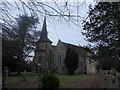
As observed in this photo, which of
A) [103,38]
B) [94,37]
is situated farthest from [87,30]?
[103,38]

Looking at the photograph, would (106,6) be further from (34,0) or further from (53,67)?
(53,67)

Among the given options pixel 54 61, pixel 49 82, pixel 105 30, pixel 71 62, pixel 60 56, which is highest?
pixel 105 30

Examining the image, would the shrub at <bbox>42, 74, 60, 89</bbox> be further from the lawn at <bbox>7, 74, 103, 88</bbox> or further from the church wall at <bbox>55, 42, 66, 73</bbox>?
the church wall at <bbox>55, 42, 66, 73</bbox>

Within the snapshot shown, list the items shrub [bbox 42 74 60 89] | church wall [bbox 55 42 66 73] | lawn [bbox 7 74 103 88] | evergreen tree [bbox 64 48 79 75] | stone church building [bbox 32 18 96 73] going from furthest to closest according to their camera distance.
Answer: church wall [bbox 55 42 66 73] → stone church building [bbox 32 18 96 73] → evergreen tree [bbox 64 48 79 75] → lawn [bbox 7 74 103 88] → shrub [bbox 42 74 60 89]

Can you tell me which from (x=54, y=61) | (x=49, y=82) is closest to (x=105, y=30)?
(x=49, y=82)

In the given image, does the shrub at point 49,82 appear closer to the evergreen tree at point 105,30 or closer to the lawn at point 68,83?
the lawn at point 68,83

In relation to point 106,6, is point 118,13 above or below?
below

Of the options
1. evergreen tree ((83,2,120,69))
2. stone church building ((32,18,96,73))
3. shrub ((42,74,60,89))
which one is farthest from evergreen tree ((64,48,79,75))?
evergreen tree ((83,2,120,69))

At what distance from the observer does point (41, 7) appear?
3834 millimetres

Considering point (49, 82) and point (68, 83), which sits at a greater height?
point (49, 82)

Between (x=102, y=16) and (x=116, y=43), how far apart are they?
6.29ft

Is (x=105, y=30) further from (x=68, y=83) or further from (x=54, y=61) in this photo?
(x=54, y=61)

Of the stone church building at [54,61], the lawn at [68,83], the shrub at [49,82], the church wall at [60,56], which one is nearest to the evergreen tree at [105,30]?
the lawn at [68,83]

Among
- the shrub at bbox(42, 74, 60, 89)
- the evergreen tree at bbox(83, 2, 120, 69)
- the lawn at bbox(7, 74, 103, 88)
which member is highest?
the evergreen tree at bbox(83, 2, 120, 69)
